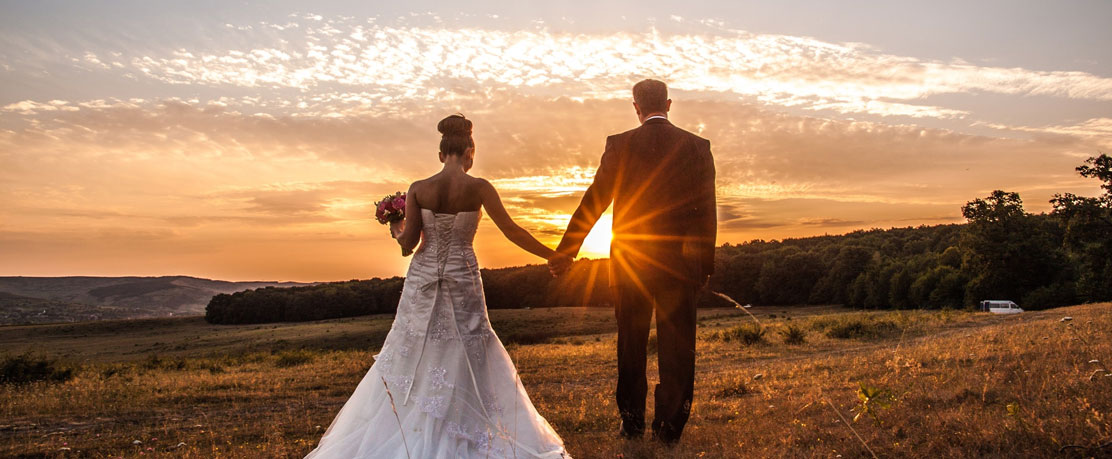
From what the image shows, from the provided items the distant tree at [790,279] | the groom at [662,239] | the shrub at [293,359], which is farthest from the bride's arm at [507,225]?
the distant tree at [790,279]

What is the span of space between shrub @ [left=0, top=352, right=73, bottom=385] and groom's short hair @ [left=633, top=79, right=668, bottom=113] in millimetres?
19325

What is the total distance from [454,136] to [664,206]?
1.97 metres

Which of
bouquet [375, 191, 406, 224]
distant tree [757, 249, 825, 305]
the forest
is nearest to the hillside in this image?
the forest

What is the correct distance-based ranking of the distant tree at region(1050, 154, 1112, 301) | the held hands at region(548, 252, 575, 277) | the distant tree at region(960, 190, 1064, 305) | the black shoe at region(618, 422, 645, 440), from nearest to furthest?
1. the black shoe at region(618, 422, 645, 440)
2. the held hands at region(548, 252, 575, 277)
3. the distant tree at region(1050, 154, 1112, 301)
4. the distant tree at region(960, 190, 1064, 305)

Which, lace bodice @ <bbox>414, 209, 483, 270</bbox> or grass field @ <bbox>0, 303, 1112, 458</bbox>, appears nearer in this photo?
grass field @ <bbox>0, 303, 1112, 458</bbox>

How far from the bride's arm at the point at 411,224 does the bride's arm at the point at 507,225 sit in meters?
0.61

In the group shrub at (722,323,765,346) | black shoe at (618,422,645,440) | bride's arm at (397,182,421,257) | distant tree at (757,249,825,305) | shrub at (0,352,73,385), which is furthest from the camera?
distant tree at (757,249,825,305)

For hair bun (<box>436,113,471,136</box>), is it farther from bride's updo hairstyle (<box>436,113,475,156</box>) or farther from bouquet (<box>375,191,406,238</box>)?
bouquet (<box>375,191,406,238</box>)

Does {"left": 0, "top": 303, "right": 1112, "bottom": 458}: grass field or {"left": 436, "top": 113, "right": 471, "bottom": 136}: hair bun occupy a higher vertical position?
{"left": 436, "top": 113, "right": 471, "bottom": 136}: hair bun

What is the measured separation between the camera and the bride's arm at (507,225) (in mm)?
5930

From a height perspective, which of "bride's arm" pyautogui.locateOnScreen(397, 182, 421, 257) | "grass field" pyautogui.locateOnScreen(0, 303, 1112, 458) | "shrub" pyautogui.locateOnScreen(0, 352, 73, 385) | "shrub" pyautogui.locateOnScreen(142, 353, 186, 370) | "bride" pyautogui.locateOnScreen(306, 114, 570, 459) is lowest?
"shrub" pyautogui.locateOnScreen(142, 353, 186, 370)

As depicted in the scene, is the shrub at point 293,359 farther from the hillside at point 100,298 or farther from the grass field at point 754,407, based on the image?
the hillside at point 100,298

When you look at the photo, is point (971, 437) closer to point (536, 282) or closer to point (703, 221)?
point (703, 221)

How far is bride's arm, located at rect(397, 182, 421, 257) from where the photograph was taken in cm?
599
